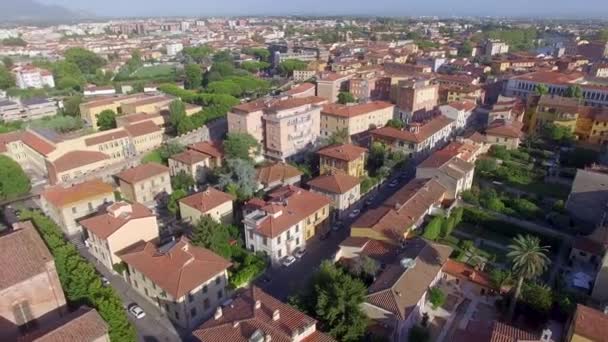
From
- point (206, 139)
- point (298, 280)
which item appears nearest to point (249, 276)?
point (298, 280)

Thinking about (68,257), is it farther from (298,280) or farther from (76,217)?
(298,280)

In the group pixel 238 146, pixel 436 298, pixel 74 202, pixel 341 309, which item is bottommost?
pixel 436 298

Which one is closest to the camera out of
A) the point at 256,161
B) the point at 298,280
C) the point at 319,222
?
the point at 298,280

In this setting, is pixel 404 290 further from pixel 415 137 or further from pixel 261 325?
pixel 415 137

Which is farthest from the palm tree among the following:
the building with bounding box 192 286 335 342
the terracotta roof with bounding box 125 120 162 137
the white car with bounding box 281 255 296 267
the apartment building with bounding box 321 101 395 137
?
the terracotta roof with bounding box 125 120 162 137

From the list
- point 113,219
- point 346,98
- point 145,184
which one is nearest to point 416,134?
point 346,98

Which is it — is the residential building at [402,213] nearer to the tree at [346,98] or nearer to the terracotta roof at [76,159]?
the terracotta roof at [76,159]

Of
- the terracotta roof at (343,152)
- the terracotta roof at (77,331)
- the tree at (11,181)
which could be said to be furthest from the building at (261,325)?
the tree at (11,181)
